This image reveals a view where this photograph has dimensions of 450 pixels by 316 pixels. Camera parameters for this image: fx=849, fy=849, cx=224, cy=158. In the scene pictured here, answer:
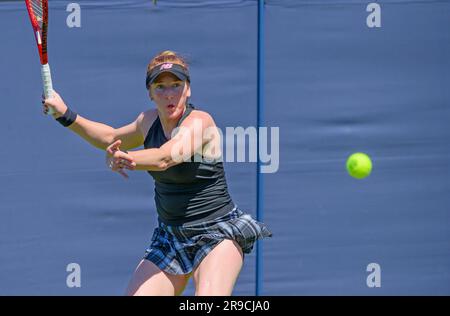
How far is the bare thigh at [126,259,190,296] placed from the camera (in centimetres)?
369

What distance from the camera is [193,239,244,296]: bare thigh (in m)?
3.57

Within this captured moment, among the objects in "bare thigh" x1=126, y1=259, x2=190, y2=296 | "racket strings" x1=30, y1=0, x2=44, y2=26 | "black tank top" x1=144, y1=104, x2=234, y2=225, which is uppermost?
"racket strings" x1=30, y1=0, x2=44, y2=26

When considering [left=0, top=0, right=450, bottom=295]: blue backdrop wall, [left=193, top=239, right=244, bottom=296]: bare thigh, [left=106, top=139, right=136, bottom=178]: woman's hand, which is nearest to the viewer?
[left=106, top=139, right=136, bottom=178]: woman's hand

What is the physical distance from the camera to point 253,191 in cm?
519

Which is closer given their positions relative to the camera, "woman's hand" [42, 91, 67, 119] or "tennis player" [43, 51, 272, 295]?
"tennis player" [43, 51, 272, 295]

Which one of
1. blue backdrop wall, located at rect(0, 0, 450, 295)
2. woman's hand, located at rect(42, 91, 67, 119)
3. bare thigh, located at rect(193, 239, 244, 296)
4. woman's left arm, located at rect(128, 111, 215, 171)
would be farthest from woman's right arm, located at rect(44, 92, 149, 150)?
blue backdrop wall, located at rect(0, 0, 450, 295)

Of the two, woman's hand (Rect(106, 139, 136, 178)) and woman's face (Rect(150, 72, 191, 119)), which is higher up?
woman's face (Rect(150, 72, 191, 119))

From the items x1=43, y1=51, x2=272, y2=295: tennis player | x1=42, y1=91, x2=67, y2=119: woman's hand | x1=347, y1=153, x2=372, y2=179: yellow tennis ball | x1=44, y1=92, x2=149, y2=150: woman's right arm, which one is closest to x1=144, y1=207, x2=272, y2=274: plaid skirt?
x1=43, y1=51, x2=272, y2=295: tennis player

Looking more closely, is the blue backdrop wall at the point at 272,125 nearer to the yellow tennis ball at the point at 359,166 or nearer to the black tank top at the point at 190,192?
the yellow tennis ball at the point at 359,166

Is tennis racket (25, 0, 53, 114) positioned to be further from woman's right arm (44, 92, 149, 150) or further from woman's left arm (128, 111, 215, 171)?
woman's left arm (128, 111, 215, 171)

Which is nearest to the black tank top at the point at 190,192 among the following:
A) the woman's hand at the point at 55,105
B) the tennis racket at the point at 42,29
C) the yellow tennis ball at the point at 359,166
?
the woman's hand at the point at 55,105

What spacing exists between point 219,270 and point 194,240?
0.22 m

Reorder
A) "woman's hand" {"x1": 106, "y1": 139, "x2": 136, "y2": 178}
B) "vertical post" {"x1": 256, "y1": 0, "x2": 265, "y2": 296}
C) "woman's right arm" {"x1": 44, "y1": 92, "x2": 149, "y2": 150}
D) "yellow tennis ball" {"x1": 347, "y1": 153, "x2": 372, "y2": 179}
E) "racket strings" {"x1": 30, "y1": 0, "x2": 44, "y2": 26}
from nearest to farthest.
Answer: "woman's hand" {"x1": 106, "y1": 139, "x2": 136, "y2": 178}
"woman's right arm" {"x1": 44, "y1": 92, "x2": 149, "y2": 150}
"racket strings" {"x1": 30, "y1": 0, "x2": 44, "y2": 26}
"yellow tennis ball" {"x1": 347, "y1": 153, "x2": 372, "y2": 179}
"vertical post" {"x1": 256, "y1": 0, "x2": 265, "y2": 296}

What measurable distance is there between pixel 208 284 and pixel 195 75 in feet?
6.34
